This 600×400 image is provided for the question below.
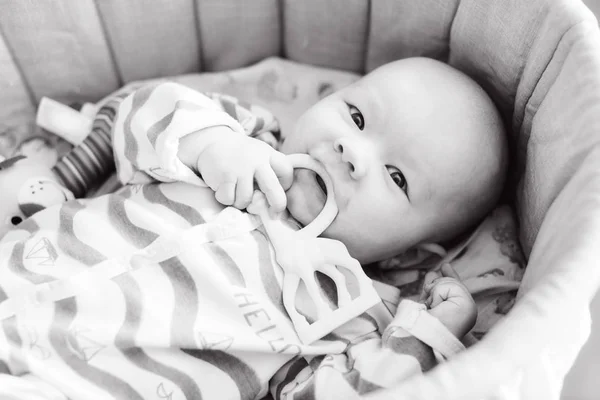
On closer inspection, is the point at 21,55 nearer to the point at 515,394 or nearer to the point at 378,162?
the point at 378,162

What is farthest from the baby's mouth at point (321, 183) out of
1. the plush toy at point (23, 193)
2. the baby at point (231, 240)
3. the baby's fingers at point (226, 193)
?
the plush toy at point (23, 193)

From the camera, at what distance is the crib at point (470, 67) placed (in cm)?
49

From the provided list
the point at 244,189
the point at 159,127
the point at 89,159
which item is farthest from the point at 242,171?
the point at 89,159

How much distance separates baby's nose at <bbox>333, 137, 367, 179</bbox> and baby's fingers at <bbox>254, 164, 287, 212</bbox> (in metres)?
0.09

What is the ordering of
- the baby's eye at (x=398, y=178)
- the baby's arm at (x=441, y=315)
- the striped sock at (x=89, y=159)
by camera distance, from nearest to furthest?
the baby's arm at (x=441, y=315)
the baby's eye at (x=398, y=178)
the striped sock at (x=89, y=159)

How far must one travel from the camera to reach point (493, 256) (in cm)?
83

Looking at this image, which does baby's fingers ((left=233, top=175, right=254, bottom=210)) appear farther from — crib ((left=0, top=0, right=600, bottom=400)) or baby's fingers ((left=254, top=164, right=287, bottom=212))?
crib ((left=0, top=0, right=600, bottom=400))

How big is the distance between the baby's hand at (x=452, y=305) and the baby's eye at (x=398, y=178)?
0.13 metres

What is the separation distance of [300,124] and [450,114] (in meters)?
0.20

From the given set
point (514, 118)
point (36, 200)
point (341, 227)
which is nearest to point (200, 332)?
point (341, 227)

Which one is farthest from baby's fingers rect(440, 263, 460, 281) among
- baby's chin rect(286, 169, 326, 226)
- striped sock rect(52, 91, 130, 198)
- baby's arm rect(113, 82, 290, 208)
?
striped sock rect(52, 91, 130, 198)

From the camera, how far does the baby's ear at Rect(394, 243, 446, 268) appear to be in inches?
33.4

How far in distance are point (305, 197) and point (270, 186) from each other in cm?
6

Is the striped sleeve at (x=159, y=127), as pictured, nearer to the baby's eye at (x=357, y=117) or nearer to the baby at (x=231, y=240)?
the baby at (x=231, y=240)
